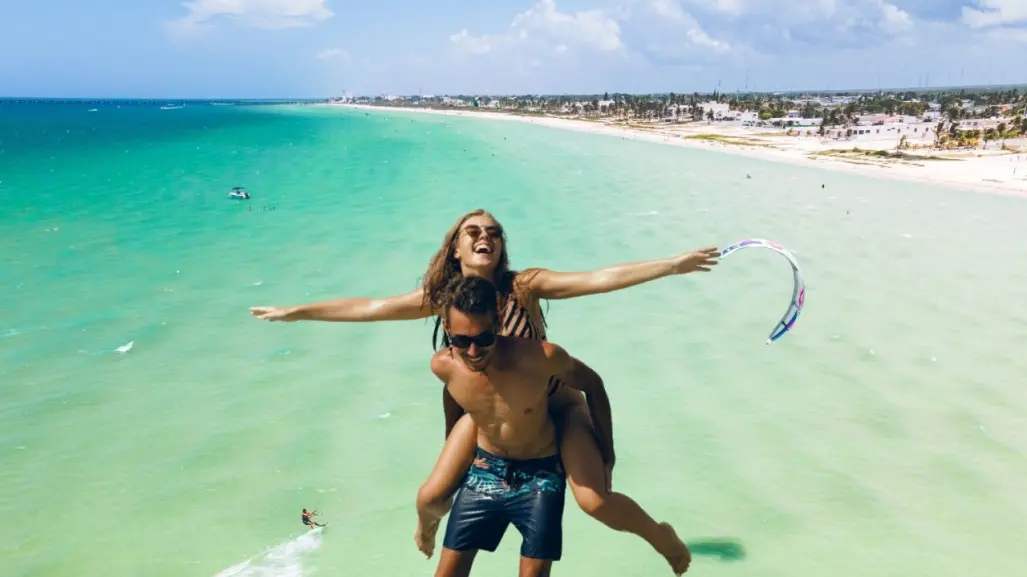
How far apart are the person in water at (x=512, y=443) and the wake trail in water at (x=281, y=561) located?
127 inches

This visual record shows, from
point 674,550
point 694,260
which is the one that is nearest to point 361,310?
point 694,260

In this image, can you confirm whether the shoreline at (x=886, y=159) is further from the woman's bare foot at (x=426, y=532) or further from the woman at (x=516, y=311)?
the woman's bare foot at (x=426, y=532)

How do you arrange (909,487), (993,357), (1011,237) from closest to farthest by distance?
1. (909,487)
2. (993,357)
3. (1011,237)

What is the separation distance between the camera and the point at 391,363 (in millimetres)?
12609

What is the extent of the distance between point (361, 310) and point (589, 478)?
5.40 ft

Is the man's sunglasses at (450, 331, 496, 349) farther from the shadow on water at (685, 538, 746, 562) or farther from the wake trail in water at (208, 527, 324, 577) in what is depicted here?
the shadow on water at (685, 538, 746, 562)

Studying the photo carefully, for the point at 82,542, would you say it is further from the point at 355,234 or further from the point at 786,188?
the point at 786,188

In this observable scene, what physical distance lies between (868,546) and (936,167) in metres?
Answer: 49.0

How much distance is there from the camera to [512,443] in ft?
13.1

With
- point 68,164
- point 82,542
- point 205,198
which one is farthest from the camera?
point 68,164

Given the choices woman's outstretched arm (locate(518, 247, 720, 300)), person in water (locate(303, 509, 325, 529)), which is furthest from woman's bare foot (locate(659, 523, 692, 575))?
person in water (locate(303, 509, 325, 529))

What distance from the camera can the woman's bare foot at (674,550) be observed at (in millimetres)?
4641

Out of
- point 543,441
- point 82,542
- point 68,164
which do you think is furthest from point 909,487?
point 68,164

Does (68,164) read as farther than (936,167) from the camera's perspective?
Yes
